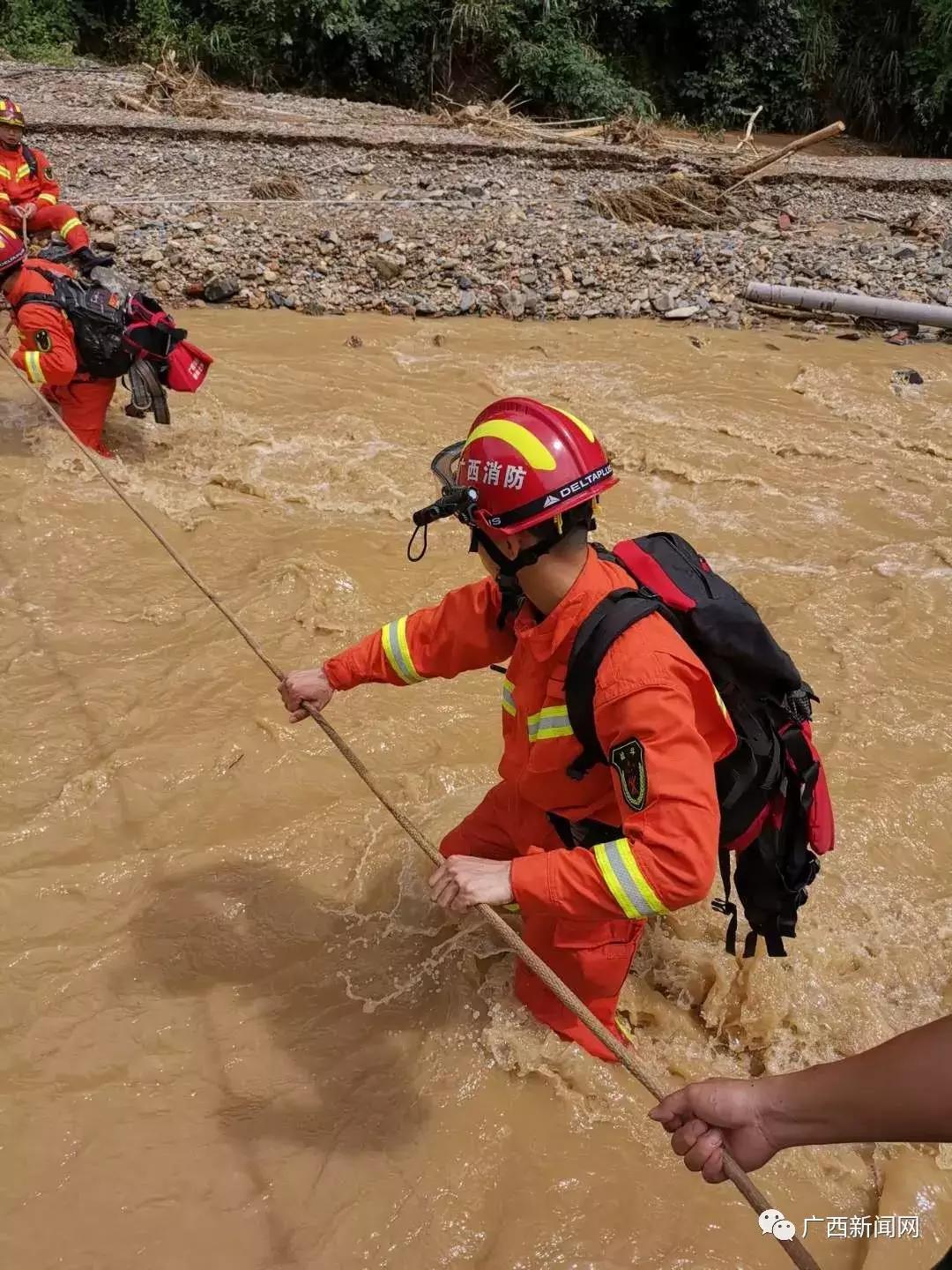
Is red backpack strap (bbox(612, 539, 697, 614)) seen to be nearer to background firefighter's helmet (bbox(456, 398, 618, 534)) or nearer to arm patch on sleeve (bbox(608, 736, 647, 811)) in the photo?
background firefighter's helmet (bbox(456, 398, 618, 534))

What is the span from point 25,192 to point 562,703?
24.0 ft

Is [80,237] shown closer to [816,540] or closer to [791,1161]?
[816,540]

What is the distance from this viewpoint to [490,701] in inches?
171

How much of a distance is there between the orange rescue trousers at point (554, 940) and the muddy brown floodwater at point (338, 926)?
10cm

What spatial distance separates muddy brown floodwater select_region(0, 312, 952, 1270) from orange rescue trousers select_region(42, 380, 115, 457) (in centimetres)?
19

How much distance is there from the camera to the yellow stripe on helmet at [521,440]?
197cm

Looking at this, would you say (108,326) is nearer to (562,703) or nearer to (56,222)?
(56,222)

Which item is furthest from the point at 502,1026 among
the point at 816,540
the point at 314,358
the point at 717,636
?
the point at 314,358

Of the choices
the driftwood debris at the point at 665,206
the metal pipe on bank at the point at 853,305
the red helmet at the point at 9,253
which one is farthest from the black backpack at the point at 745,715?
the driftwood debris at the point at 665,206

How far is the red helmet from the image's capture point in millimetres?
6113

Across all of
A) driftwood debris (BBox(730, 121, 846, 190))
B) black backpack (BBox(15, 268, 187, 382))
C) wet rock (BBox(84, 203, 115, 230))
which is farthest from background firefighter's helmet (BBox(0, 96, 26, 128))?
driftwood debris (BBox(730, 121, 846, 190))

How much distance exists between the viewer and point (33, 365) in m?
5.34

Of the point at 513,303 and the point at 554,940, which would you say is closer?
the point at 554,940

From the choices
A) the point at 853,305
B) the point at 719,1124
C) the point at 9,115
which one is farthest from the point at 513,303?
the point at 719,1124
